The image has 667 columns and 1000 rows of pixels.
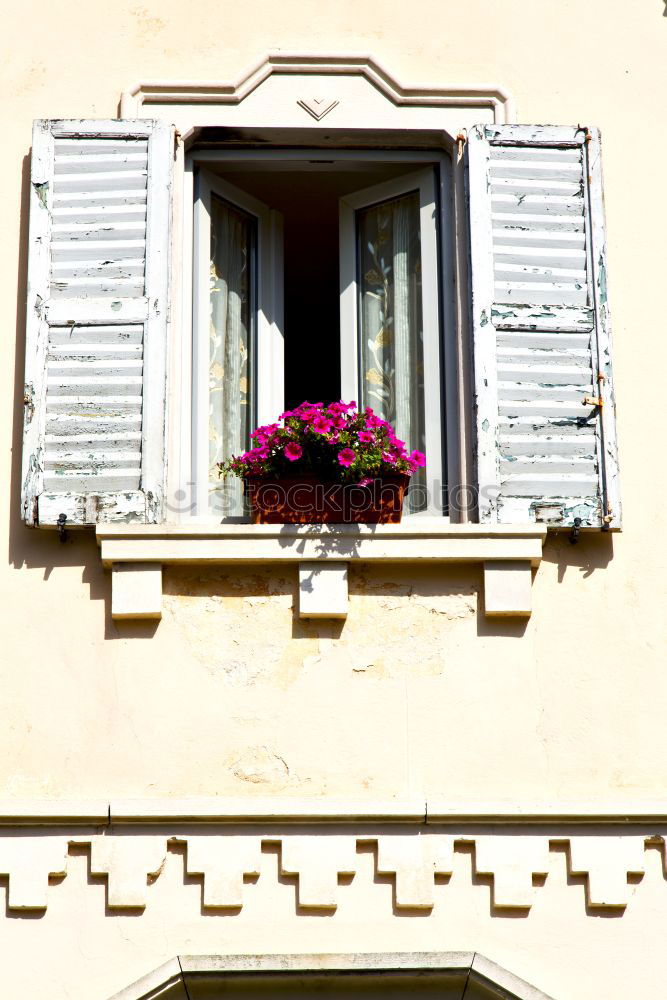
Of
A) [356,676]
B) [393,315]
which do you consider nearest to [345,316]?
[393,315]

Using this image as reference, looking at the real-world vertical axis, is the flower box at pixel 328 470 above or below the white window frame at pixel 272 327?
below

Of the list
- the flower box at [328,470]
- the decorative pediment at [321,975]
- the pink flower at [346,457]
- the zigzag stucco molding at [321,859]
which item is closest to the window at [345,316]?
the flower box at [328,470]

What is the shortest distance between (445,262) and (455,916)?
9.10 ft

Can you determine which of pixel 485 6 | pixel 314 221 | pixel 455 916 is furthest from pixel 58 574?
pixel 485 6

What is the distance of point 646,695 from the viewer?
245 inches

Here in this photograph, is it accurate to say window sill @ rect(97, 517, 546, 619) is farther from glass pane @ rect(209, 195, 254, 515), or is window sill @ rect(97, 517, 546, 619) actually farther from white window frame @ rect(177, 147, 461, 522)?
glass pane @ rect(209, 195, 254, 515)

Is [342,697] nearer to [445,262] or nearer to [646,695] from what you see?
[646,695]

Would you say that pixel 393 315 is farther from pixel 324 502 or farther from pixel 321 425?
pixel 324 502

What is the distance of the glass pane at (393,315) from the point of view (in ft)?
23.0

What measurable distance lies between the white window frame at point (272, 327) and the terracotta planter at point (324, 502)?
37cm

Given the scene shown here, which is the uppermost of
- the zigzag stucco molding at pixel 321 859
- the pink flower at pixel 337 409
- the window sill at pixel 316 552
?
the pink flower at pixel 337 409

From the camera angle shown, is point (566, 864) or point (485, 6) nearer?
point (566, 864)

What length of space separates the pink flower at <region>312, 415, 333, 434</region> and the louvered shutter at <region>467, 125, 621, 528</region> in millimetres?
638

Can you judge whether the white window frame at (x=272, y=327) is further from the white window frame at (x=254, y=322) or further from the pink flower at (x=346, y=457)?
the pink flower at (x=346, y=457)
